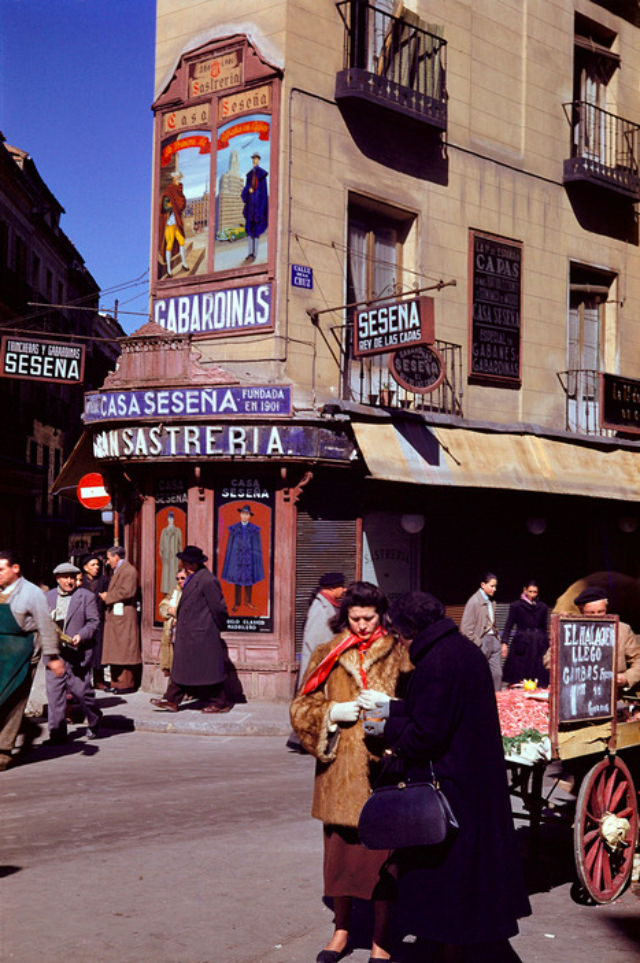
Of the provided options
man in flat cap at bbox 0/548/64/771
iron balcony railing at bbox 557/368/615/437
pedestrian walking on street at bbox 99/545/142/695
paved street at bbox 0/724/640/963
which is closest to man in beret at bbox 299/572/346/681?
paved street at bbox 0/724/640/963

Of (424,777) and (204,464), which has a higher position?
(204,464)

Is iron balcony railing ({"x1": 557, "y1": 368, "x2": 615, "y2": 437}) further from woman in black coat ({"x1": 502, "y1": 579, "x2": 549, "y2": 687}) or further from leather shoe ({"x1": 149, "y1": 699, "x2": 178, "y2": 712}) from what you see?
leather shoe ({"x1": 149, "y1": 699, "x2": 178, "y2": 712})

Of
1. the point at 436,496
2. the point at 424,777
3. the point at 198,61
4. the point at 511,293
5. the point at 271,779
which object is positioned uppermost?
the point at 198,61

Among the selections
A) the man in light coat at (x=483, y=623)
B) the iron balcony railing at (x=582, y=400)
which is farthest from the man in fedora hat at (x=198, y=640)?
the iron balcony railing at (x=582, y=400)

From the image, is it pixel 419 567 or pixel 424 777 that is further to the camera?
pixel 419 567

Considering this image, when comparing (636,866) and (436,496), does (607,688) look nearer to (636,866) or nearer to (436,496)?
(636,866)

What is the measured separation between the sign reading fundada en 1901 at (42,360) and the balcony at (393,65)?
524 centimetres

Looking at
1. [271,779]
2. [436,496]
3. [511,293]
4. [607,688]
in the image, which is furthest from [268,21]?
→ [607,688]

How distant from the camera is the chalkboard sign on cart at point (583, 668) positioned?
6219 millimetres

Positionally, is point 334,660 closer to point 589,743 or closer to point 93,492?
point 589,743

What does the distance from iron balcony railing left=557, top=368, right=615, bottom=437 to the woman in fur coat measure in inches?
582

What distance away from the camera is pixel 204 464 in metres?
15.4

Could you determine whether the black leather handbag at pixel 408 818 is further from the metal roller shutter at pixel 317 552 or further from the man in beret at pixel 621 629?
the metal roller shutter at pixel 317 552

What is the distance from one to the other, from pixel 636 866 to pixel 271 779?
3916 millimetres
